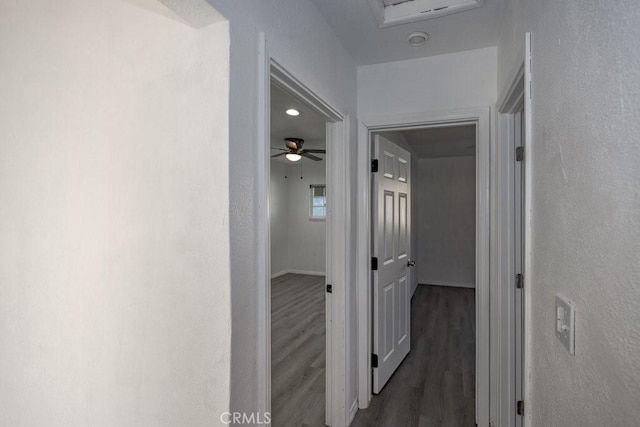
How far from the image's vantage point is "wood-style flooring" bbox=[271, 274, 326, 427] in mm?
2326

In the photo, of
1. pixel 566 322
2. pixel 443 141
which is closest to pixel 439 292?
pixel 443 141

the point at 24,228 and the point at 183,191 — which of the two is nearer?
the point at 183,191

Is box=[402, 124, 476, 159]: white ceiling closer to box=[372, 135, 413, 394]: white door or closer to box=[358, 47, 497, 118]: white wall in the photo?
box=[372, 135, 413, 394]: white door

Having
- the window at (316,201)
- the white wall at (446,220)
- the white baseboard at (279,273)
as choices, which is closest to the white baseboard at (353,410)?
the white wall at (446,220)

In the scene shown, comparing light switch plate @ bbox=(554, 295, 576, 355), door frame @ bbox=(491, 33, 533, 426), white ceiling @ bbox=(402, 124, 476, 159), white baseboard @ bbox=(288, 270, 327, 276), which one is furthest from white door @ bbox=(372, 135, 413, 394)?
white baseboard @ bbox=(288, 270, 327, 276)

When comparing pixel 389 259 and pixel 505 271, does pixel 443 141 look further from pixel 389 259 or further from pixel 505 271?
pixel 505 271

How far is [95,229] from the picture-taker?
136 centimetres

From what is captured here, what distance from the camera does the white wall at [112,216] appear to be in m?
1.12

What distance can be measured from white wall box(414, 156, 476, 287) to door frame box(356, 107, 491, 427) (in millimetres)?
4027

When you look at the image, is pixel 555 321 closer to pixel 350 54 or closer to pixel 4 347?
pixel 350 54

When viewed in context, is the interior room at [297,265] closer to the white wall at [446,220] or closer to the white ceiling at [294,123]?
the white ceiling at [294,123]

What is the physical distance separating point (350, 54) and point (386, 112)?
460 millimetres

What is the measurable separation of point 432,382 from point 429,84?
2324mm

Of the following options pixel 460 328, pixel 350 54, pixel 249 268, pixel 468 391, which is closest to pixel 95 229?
pixel 249 268
